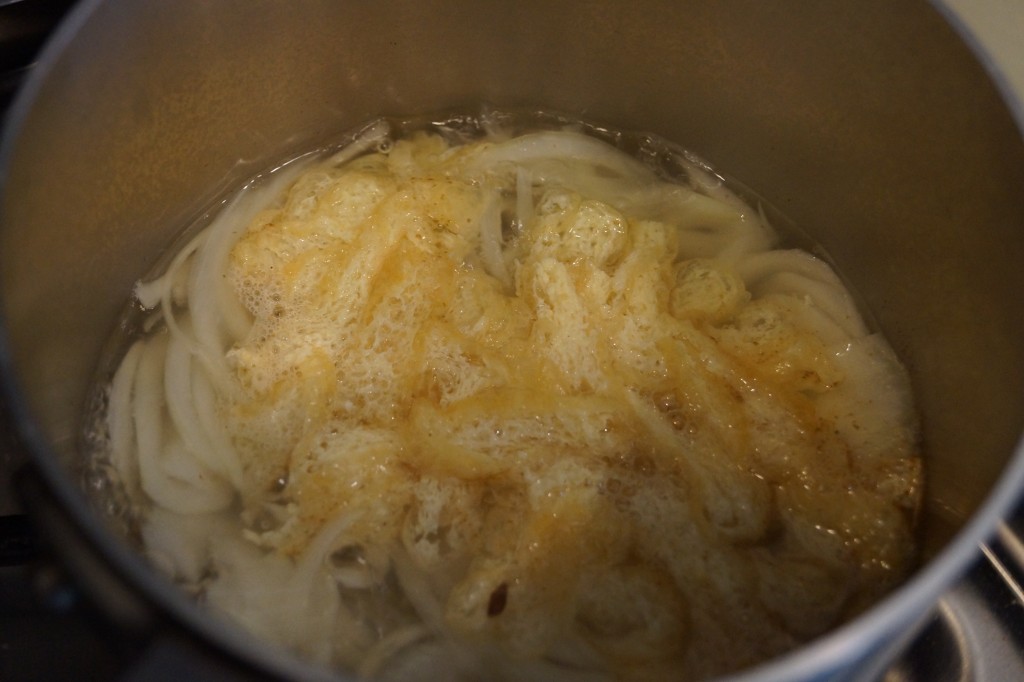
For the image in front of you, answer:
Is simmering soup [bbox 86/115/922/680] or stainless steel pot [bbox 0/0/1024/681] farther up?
stainless steel pot [bbox 0/0/1024/681]

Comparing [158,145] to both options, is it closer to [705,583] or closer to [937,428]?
[705,583]

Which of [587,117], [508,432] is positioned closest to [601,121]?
[587,117]

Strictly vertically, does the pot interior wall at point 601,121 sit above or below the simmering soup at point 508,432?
above

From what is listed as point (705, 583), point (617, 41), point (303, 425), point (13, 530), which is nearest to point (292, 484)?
point (303, 425)

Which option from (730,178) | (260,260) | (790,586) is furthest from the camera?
(730,178)

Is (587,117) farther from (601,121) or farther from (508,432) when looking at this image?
(508,432)

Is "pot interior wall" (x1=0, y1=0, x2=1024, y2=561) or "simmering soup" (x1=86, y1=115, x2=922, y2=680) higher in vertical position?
"pot interior wall" (x1=0, y1=0, x2=1024, y2=561)
